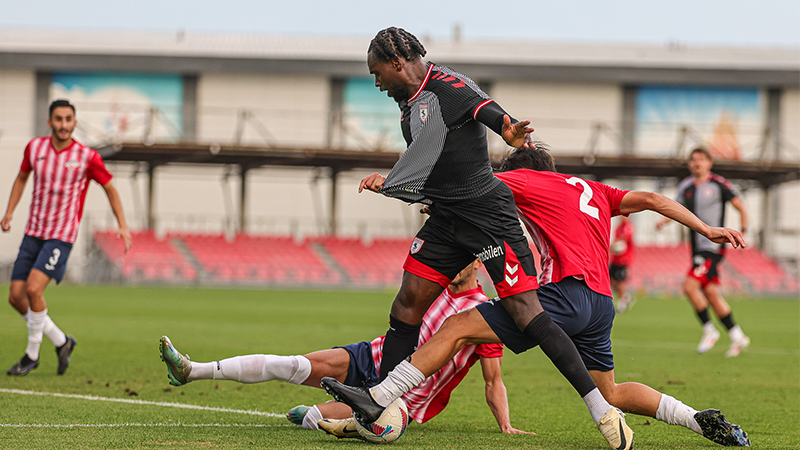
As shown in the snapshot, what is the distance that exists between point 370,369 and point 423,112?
1.55m

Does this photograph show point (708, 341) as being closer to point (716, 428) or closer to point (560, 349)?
point (716, 428)

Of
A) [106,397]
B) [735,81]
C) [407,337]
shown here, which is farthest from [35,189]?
[735,81]

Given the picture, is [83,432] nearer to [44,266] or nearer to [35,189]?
[44,266]

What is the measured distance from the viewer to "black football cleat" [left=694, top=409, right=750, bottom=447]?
448 centimetres

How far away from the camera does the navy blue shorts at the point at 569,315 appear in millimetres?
4461

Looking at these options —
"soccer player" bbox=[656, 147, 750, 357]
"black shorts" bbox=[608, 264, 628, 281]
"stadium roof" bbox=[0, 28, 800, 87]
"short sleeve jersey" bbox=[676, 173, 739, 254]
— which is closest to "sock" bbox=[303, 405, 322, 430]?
"soccer player" bbox=[656, 147, 750, 357]

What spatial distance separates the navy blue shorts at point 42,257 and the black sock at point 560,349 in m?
4.60

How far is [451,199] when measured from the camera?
14.9 feet

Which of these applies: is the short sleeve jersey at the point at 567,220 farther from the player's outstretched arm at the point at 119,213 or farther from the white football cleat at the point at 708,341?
the white football cleat at the point at 708,341

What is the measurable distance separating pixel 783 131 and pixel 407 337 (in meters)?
43.9

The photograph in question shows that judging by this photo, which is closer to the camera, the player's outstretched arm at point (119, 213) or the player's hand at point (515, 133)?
the player's hand at point (515, 133)

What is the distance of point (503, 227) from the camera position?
448 cm

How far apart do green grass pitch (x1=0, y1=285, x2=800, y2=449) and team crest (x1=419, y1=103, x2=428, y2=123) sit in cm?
165

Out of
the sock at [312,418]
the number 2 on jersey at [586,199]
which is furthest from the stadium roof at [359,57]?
the number 2 on jersey at [586,199]
